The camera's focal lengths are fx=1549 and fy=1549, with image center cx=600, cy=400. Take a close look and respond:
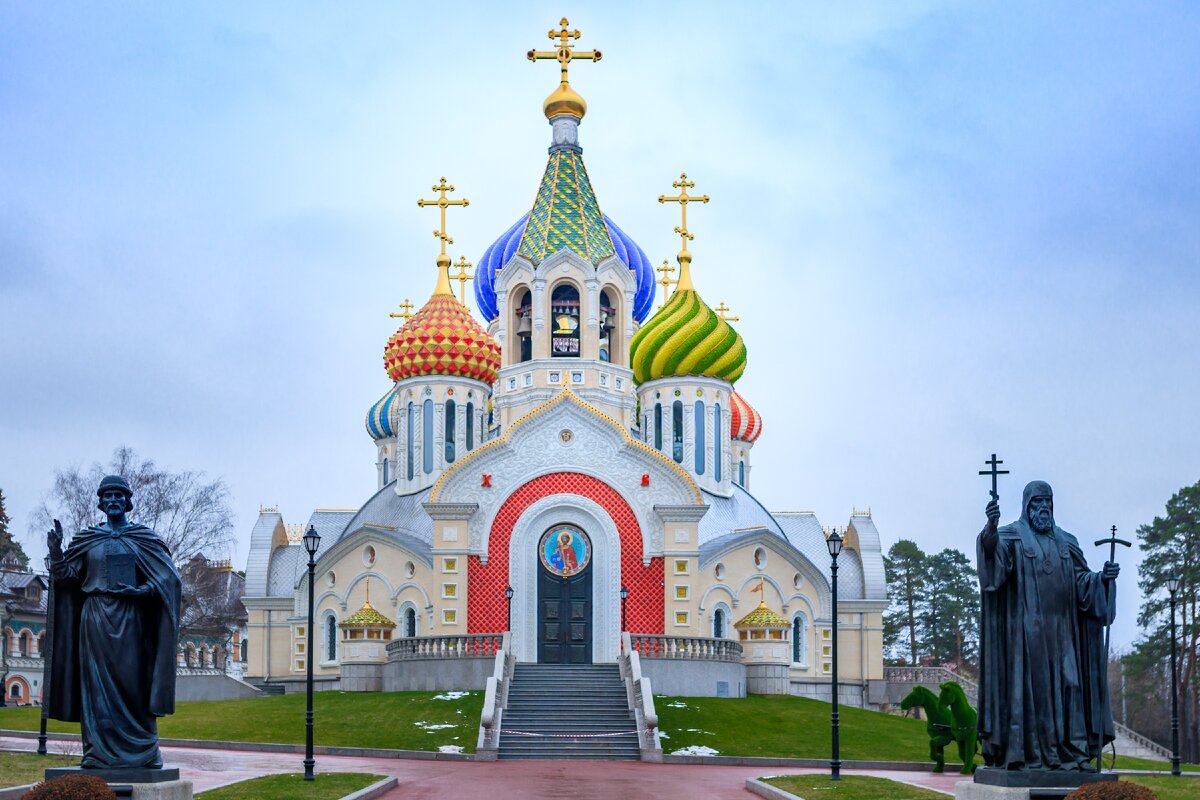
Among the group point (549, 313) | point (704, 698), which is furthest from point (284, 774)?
point (549, 313)

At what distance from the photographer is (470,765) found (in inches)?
1120

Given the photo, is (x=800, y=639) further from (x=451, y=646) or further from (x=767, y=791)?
(x=767, y=791)

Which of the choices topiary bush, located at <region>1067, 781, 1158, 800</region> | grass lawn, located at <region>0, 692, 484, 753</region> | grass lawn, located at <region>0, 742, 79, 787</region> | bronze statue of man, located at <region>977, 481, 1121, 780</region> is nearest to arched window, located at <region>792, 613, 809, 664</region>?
grass lawn, located at <region>0, 692, 484, 753</region>

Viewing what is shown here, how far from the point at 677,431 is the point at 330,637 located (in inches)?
486

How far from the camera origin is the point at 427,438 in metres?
48.5

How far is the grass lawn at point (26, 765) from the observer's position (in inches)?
812

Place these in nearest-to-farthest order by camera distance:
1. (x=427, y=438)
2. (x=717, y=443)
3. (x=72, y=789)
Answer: (x=72, y=789) → (x=717, y=443) → (x=427, y=438)

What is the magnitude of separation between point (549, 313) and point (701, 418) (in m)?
6.26

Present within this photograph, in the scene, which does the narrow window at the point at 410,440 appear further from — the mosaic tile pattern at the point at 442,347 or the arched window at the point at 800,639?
the arched window at the point at 800,639

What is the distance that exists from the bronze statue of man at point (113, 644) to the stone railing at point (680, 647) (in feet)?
75.8

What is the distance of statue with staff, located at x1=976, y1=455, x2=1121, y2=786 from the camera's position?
15117mm

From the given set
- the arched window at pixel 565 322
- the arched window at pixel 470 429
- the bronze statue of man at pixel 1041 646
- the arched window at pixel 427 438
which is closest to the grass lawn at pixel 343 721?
A: the arched window at pixel 427 438

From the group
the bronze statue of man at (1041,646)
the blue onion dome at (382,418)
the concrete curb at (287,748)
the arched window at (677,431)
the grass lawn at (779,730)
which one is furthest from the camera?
the blue onion dome at (382,418)

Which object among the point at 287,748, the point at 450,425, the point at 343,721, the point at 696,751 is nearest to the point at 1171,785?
the point at 696,751
